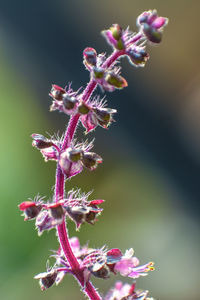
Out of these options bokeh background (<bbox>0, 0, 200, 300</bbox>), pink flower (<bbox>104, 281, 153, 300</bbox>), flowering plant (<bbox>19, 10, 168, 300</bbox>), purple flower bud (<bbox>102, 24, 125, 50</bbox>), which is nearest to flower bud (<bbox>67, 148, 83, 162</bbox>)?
flowering plant (<bbox>19, 10, 168, 300</bbox>)

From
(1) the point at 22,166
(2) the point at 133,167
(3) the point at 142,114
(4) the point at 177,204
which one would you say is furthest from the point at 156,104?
(1) the point at 22,166

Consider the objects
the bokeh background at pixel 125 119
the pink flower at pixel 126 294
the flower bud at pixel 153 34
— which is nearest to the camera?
the flower bud at pixel 153 34

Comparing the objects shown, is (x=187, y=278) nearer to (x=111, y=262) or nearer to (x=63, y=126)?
(x=63, y=126)

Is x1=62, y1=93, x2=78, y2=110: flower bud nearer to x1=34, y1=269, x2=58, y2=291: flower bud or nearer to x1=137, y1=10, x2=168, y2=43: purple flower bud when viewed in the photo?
x1=137, y1=10, x2=168, y2=43: purple flower bud

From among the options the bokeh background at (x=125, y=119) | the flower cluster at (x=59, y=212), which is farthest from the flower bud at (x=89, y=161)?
the bokeh background at (x=125, y=119)

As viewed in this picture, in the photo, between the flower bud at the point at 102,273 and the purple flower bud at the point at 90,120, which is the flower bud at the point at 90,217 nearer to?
the flower bud at the point at 102,273

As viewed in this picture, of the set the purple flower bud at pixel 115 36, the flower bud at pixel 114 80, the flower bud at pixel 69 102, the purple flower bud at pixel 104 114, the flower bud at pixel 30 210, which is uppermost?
the purple flower bud at pixel 115 36

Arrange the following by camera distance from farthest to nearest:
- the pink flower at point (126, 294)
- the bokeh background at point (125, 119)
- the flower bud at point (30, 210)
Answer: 1. the bokeh background at point (125, 119)
2. the pink flower at point (126, 294)
3. the flower bud at point (30, 210)
